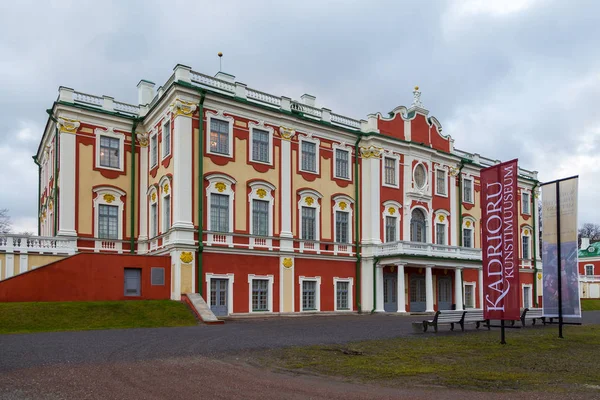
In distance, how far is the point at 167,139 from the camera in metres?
29.3

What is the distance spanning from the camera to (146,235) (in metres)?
31.1

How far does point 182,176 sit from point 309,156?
8.21 m

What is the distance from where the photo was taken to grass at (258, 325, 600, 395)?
9.58 meters

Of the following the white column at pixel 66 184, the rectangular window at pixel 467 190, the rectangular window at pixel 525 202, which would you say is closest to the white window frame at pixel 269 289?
the white column at pixel 66 184

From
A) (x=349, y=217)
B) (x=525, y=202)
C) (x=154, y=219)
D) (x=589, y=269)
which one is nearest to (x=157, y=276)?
(x=154, y=219)

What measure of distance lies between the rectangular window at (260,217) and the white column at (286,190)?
869 millimetres

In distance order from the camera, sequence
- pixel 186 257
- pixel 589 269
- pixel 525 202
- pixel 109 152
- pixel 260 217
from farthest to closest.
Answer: pixel 589 269, pixel 525 202, pixel 109 152, pixel 260 217, pixel 186 257

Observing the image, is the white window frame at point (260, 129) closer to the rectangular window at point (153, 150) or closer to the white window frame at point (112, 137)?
the rectangular window at point (153, 150)

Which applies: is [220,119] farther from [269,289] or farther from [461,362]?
[461,362]

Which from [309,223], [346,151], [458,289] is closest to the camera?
[309,223]

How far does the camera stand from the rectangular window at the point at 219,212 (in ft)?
93.8

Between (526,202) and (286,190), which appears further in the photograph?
(526,202)

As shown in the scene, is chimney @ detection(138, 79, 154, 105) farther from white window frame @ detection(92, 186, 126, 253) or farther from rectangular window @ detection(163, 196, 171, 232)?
rectangular window @ detection(163, 196, 171, 232)

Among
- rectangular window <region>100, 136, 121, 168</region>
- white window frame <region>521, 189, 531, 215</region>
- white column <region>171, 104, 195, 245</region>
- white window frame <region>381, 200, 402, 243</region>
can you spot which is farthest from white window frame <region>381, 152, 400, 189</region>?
white window frame <region>521, 189, 531, 215</region>
